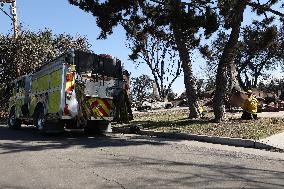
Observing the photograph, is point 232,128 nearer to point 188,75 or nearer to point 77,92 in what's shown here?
point 188,75

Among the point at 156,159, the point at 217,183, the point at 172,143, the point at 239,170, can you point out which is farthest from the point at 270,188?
the point at 172,143

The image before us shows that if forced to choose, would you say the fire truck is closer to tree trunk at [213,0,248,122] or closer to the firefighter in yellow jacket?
tree trunk at [213,0,248,122]

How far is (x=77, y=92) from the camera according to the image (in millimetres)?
13164

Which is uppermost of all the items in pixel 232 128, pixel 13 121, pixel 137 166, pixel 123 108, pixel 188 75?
pixel 188 75

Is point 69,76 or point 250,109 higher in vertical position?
point 69,76

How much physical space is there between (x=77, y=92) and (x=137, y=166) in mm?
5932

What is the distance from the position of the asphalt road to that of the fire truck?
2146 millimetres

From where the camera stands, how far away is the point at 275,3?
16688 mm

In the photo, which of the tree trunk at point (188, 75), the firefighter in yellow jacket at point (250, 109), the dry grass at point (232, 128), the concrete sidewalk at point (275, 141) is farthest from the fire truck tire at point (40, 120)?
the firefighter in yellow jacket at point (250, 109)

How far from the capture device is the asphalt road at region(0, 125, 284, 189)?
21.0ft

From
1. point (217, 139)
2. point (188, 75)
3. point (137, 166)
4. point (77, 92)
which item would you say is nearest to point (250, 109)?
point (188, 75)

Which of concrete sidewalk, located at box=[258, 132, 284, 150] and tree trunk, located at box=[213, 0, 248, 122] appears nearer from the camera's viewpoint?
concrete sidewalk, located at box=[258, 132, 284, 150]

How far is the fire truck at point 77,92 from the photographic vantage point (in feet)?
43.1

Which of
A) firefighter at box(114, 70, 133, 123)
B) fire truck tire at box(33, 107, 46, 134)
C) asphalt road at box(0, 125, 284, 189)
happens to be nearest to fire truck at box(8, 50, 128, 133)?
fire truck tire at box(33, 107, 46, 134)
